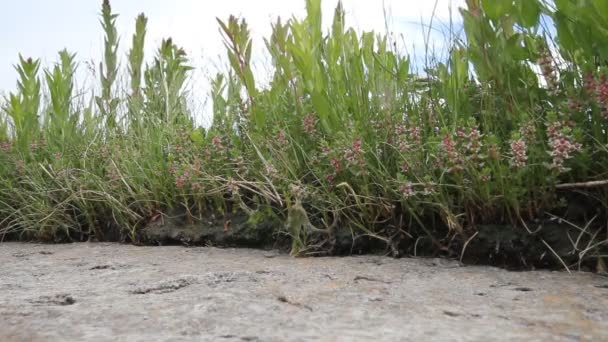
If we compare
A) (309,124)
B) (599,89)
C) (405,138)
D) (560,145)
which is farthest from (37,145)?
(599,89)

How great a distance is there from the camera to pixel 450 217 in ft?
8.05

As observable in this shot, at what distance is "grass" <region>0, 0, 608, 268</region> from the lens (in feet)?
7.67

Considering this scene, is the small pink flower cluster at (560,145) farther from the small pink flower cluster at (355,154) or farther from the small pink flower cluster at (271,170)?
Result: the small pink flower cluster at (271,170)

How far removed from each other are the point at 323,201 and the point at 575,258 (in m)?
1.07

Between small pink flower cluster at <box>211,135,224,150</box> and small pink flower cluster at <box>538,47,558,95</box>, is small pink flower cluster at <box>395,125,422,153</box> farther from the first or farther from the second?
small pink flower cluster at <box>211,135,224,150</box>

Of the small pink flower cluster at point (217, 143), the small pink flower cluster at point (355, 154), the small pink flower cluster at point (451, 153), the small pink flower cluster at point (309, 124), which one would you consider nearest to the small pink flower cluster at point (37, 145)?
the small pink flower cluster at point (217, 143)

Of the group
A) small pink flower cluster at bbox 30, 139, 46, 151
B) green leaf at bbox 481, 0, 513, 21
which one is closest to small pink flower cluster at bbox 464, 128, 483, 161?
green leaf at bbox 481, 0, 513, 21

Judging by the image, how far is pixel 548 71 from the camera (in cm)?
240

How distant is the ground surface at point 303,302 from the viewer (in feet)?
4.62

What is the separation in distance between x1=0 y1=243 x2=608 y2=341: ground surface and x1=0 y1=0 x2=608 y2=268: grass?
0.80 feet

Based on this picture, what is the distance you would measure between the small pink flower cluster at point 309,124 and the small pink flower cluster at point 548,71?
1.08 m

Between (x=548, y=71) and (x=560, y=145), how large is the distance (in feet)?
1.21

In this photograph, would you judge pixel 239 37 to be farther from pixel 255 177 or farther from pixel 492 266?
pixel 492 266

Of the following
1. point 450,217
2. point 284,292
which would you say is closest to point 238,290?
point 284,292
